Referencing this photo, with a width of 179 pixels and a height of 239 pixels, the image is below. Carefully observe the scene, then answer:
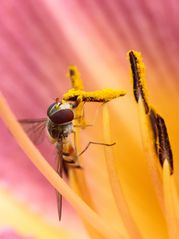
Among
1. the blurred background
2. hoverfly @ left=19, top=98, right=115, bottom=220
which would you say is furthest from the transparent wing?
the blurred background

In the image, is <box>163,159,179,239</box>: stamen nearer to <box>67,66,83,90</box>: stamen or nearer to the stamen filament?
the stamen filament

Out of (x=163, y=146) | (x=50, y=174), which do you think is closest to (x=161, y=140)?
(x=163, y=146)

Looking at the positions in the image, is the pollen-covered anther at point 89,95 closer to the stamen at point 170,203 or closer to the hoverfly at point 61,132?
the hoverfly at point 61,132

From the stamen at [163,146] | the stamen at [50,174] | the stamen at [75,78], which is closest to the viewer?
the stamen at [50,174]

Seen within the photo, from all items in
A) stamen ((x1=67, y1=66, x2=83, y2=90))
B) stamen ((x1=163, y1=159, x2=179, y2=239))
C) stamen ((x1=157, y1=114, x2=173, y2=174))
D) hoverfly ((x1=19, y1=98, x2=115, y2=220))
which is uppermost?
stamen ((x1=67, y1=66, x2=83, y2=90))

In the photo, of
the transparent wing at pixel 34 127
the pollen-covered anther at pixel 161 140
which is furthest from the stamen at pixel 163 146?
the transparent wing at pixel 34 127
